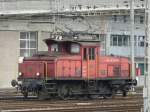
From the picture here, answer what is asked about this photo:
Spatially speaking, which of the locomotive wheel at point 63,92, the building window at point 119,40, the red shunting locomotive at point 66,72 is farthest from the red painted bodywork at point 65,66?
the building window at point 119,40

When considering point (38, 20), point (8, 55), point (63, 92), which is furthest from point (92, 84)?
point (8, 55)

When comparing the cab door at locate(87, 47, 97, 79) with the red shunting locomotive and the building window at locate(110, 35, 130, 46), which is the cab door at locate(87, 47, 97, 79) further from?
the building window at locate(110, 35, 130, 46)

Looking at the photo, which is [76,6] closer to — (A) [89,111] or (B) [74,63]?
(B) [74,63]

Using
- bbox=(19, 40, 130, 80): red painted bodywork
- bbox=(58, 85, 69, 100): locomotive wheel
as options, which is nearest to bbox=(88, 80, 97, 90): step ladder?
bbox=(19, 40, 130, 80): red painted bodywork

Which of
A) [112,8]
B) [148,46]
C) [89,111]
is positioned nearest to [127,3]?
[112,8]

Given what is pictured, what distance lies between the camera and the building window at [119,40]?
168ft

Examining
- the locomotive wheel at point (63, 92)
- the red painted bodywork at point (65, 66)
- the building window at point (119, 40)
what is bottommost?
the locomotive wheel at point (63, 92)

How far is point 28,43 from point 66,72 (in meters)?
21.0

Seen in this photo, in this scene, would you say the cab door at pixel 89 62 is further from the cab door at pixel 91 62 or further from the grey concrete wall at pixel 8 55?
the grey concrete wall at pixel 8 55

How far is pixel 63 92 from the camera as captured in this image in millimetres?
26609

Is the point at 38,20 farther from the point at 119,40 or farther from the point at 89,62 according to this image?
the point at 89,62

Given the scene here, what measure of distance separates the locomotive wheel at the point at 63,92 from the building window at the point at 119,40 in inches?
965

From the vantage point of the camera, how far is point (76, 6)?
46406mm

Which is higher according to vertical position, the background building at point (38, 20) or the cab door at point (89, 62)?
the background building at point (38, 20)
